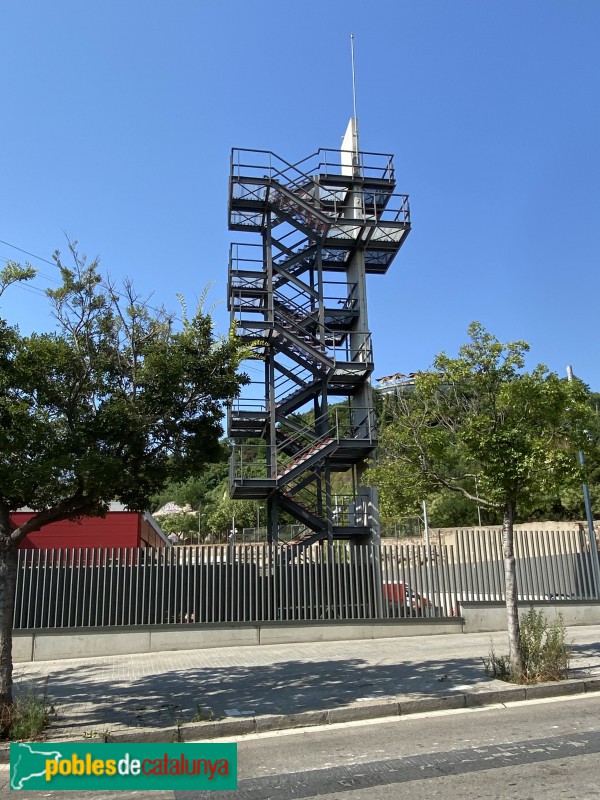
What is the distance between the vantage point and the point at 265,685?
9.46 m

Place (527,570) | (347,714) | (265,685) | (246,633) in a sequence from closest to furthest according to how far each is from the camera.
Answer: (347,714) → (265,685) → (246,633) → (527,570)

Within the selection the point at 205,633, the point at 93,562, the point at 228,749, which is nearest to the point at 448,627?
the point at 205,633

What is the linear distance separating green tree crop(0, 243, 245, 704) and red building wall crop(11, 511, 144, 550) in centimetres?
1154

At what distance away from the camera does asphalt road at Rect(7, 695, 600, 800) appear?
200 inches

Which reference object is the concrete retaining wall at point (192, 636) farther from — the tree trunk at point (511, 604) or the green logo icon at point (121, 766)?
the green logo icon at point (121, 766)

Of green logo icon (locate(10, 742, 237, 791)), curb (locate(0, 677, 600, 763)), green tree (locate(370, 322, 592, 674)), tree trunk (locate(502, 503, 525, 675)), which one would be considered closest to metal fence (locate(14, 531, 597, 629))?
green tree (locate(370, 322, 592, 674))

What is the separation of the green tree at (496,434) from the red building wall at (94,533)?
11477 mm

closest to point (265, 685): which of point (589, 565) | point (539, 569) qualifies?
point (539, 569)

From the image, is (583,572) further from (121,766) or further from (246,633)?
(121,766)

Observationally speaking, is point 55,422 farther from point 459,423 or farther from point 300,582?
point 300,582

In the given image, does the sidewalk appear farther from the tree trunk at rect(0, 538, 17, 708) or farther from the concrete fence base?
the tree trunk at rect(0, 538, 17, 708)

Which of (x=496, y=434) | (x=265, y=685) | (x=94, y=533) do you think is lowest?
(x=265, y=685)

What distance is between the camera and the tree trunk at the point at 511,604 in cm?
894

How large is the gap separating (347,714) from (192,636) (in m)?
6.79
